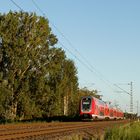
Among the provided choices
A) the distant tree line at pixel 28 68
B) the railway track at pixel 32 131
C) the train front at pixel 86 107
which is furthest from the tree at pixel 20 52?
the railway track at pixel 32 131

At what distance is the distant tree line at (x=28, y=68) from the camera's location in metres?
70.1

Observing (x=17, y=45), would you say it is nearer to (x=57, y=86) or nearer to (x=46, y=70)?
(x=46, y=70)

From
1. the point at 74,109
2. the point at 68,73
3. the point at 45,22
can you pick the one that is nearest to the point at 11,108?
the point at 45,22

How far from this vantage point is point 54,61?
7838 cm

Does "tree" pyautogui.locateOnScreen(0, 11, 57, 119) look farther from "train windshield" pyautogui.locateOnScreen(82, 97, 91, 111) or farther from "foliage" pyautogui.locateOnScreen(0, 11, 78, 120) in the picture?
"train windshield" pyautogui.locateOnScreen(82, 97, 91, 111)

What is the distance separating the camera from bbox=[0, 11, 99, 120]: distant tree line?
70.1 meters

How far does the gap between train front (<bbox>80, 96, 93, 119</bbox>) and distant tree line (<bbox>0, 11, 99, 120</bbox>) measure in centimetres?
1202

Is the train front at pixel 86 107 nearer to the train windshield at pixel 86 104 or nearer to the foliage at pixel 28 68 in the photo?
the train windshield at pixel 86 104

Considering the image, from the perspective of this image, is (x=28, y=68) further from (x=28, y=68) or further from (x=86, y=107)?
(x=86, y=107)

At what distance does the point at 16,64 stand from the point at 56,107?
11691mm

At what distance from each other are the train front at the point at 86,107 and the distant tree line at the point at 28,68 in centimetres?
1202

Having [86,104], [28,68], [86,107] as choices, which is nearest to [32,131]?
[86,107]

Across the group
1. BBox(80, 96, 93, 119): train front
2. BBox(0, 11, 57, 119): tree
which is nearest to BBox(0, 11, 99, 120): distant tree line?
BBox(0, 11, 57, 119): tree

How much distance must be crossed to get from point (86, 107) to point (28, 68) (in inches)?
718
